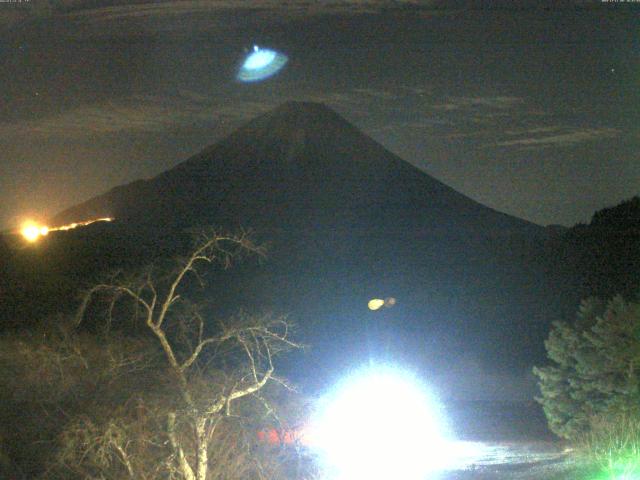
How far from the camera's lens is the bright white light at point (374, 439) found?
17047 mm

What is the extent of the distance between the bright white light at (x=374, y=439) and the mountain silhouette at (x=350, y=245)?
4499mm

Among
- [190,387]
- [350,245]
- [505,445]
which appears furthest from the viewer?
[350,245]

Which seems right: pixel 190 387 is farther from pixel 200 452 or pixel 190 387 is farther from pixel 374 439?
pixel 374 439

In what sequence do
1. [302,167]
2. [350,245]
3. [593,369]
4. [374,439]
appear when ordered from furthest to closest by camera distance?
[302,167] < [350,245] < [593,369] < [374,439]

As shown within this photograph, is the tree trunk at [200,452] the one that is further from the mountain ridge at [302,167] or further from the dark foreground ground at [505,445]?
the mountain ridge at [302,167]

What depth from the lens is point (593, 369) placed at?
2175 cm

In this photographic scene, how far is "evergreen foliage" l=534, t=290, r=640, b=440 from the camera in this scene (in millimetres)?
20484

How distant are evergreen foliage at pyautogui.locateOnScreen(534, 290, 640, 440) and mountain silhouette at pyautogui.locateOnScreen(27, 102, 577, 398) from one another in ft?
33.5

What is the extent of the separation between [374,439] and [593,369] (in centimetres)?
613

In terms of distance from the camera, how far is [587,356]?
22.2 m

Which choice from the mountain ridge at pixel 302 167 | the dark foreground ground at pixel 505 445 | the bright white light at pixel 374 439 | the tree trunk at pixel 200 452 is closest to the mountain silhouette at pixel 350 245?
the mountain ridge at pixel 302 167

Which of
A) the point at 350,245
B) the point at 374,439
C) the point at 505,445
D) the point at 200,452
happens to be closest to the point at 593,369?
the point at 505,445

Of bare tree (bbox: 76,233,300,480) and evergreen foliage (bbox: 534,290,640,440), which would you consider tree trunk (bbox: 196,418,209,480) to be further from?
evergreen foliage (bbox: 534,290,640,440)

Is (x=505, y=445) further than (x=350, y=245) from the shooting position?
No
